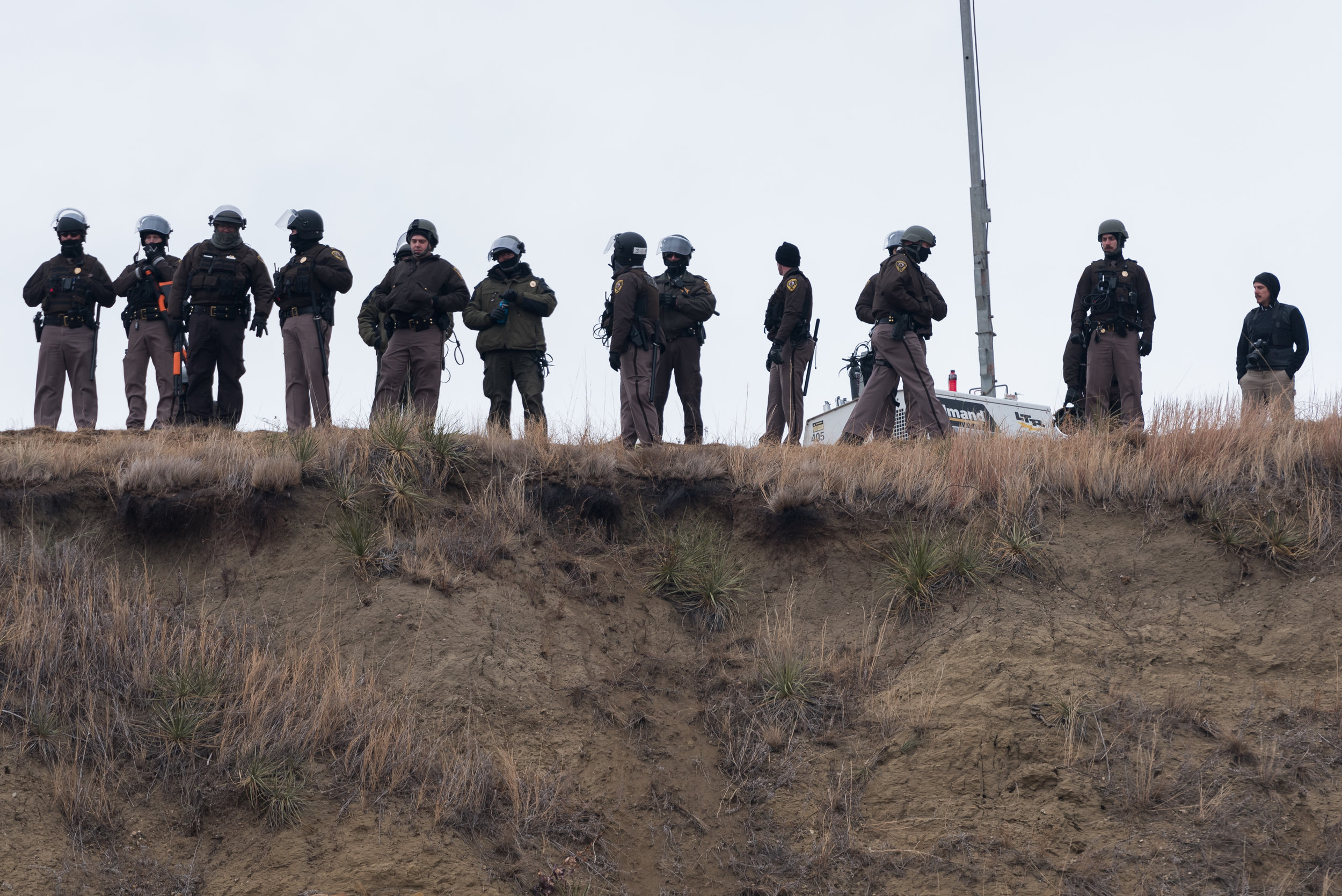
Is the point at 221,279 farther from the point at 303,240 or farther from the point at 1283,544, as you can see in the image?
the point at 1283,544

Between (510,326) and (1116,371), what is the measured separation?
223 inches

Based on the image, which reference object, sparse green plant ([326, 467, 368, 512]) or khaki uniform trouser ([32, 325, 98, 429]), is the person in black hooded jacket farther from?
khaki uniform trouser ([32, 325, 98, 429])

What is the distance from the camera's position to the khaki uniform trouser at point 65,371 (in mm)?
12047

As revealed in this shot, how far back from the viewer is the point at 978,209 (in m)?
A: 19.9

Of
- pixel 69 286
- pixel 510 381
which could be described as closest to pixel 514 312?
pixel 510 381

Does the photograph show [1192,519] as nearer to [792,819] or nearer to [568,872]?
[792,819]

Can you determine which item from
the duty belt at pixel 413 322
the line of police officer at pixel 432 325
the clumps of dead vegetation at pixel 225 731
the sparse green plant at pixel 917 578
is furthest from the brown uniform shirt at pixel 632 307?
the clumps of dead vegetation at pixel 225 731

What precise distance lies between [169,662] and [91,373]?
19.6ft

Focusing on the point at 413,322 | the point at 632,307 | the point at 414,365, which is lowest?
the point at 414,365

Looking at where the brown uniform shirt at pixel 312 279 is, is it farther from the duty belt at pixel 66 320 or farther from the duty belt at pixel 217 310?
the duty belt at pixel 66 320

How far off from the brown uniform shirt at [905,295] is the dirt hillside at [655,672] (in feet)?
6.45

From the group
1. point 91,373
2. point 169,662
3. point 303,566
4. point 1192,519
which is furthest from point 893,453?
point 91,373

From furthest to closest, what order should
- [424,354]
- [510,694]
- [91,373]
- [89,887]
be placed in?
[91,373]
[424,354]
[510,694]
[89,887]

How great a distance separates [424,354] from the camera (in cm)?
1124
